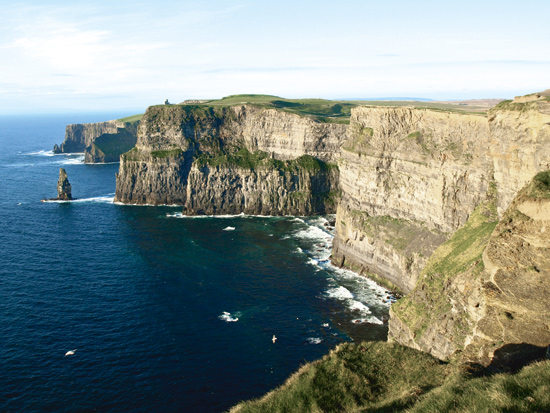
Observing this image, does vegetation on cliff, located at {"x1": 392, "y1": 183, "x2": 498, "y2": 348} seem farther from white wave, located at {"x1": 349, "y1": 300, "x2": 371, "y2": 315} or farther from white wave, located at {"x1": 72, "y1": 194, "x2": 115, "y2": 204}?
white wave, located at {"x1": 72, "y1": 194, "x2": 115, "y2": 204}

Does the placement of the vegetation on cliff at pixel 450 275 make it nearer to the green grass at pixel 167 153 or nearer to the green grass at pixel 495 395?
the green grass at pixel 495 395

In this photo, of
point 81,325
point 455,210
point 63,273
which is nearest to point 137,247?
point 63,273

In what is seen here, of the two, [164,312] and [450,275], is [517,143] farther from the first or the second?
[164,312]

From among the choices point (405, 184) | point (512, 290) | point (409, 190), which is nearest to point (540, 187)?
point (512, 290)

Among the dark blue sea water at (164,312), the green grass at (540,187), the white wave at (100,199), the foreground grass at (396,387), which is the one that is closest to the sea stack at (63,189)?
the white wave at (100,199)

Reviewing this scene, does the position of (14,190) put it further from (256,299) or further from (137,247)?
(256,299)

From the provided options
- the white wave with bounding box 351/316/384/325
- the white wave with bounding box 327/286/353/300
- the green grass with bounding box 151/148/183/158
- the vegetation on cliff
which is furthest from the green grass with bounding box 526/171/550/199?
the green grass with bounding box 151/148/183/158
